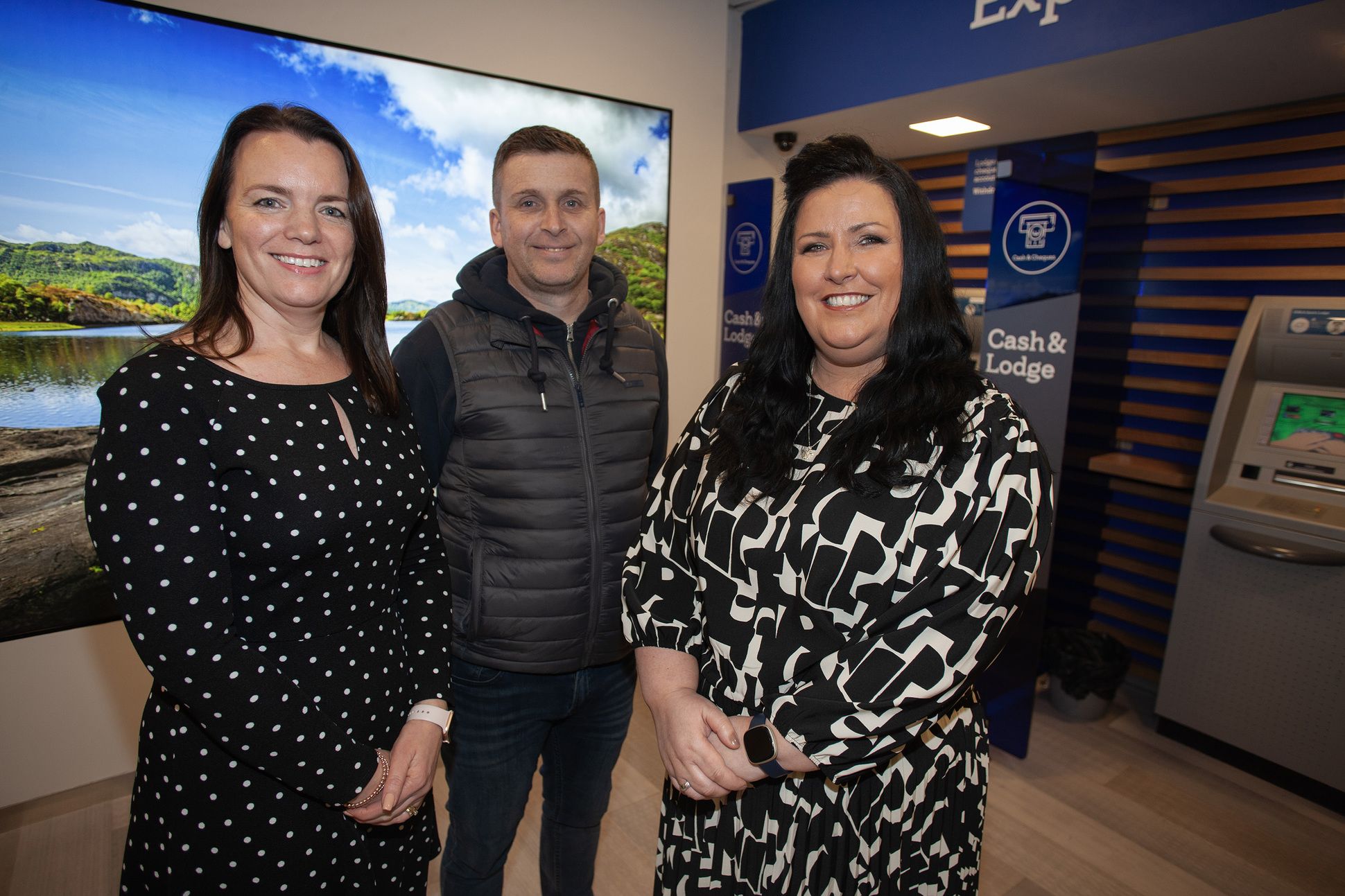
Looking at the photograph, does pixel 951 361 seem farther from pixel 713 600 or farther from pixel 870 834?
pixel 870 834

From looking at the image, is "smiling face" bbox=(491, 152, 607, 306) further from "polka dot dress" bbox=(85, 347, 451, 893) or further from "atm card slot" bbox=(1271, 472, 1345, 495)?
"atm card slot" bbox=(1271, 472, 1345, 495)

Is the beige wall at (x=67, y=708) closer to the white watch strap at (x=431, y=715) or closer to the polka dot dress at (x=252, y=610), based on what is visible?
the polka dot dress at (x=252, y=610)

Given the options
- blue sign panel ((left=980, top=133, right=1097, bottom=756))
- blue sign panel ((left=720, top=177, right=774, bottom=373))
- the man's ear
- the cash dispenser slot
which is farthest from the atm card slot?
the man's ear

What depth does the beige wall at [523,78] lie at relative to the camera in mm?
2676

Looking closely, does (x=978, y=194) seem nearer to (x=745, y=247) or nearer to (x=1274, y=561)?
(x=745, y=247)

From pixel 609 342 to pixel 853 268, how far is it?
2.22ft

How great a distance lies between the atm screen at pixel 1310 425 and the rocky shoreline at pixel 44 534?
174 inches

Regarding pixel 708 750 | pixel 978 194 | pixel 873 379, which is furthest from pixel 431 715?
pixel 978 194

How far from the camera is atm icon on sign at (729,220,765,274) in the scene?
157 inches

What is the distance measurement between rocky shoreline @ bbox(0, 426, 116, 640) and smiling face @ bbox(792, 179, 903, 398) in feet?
8.53

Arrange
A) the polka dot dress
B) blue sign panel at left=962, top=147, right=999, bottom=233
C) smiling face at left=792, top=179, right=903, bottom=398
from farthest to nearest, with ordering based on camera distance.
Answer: blue sign panel at left=962, top=147, right=999, bottom=233 → smiling face at left=792, top=179, right=903, bottom=398 → the polka dot dress

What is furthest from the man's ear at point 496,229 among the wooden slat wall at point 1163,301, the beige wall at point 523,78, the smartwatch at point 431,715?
the wooden slat wall at point 1163,301

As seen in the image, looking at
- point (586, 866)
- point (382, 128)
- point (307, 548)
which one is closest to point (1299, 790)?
point (586, 866)

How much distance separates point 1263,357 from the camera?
2.99 meters
